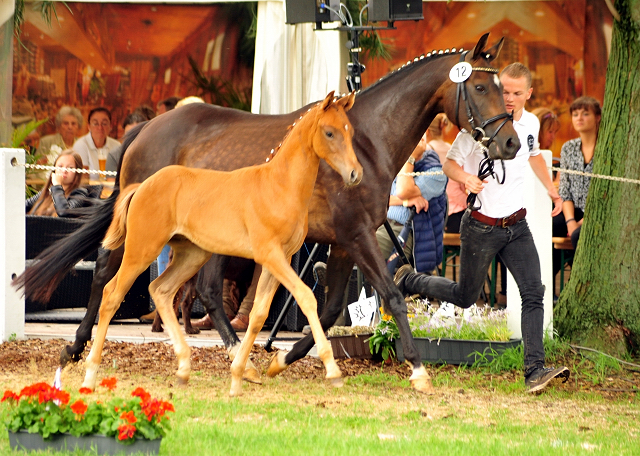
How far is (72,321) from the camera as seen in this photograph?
9258 mm

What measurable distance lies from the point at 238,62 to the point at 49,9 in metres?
3.05

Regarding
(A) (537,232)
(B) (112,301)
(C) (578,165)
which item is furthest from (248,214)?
(C) (578,165)

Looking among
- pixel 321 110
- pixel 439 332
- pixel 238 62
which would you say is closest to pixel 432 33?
pixel 238 62

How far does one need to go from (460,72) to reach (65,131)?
32.7 feet

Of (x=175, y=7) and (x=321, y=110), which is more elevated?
(x=175, y=7)

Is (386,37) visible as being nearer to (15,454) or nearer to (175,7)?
(175,7)

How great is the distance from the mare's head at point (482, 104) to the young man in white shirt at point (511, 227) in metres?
0.24

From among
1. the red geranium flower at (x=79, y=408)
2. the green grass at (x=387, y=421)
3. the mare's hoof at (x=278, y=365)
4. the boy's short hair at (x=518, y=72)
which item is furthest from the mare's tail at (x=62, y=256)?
the boy's short hair at (x=518, y=72)

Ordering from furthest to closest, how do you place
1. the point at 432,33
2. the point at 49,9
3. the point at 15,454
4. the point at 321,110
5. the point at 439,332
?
1. the point at 432,33
2. the point at 49,9
3. the point at 439,332
4. the point at 321,110
5. the point at 15,454

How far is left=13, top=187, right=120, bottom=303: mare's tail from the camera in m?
5.87

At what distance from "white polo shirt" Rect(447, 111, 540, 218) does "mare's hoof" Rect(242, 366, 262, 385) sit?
1.87 m

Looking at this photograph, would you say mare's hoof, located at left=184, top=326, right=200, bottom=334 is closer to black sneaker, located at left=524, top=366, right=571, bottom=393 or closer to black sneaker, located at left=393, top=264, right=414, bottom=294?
black sneaker, located at left=393, top=264, right=414, bottom=294

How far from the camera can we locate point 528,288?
5.68m

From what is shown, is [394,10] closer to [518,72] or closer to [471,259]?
[518,72]
